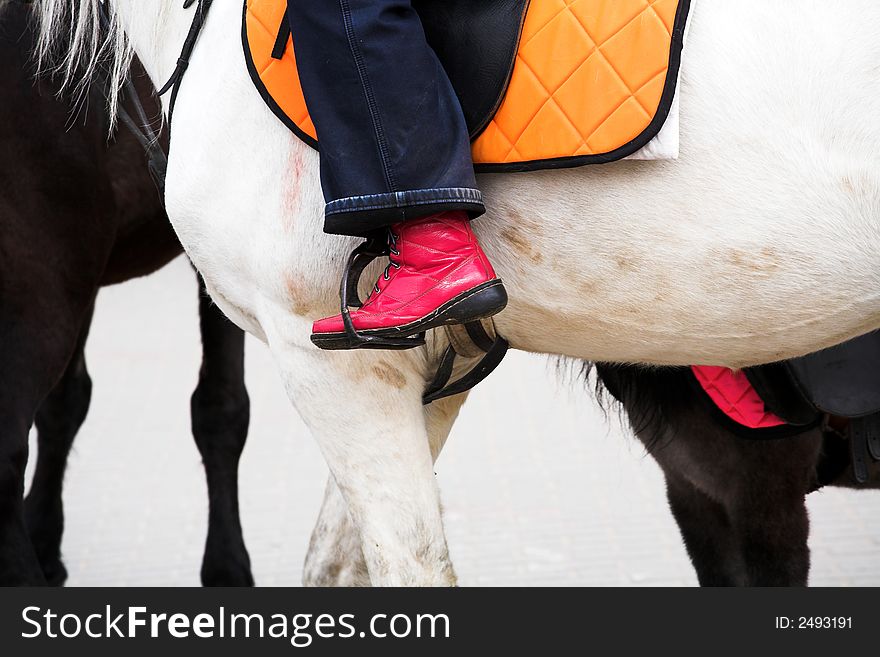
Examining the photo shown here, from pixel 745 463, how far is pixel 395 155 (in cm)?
114

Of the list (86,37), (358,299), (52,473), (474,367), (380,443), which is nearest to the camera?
(358,299)

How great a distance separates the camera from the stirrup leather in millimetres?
1590

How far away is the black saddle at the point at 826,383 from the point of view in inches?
80.2

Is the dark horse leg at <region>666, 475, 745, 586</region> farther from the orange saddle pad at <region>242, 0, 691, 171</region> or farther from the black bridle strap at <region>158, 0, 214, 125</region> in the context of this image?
the black bridle strap at <region>158, 0, 214, 125</region>

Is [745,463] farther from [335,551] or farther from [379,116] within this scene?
[379,116]

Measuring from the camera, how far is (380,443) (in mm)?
1832

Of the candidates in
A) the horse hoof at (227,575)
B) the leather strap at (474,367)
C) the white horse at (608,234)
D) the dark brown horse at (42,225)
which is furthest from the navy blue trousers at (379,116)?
the horse hoof at (227,575)

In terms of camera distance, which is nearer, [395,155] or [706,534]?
[395,155]

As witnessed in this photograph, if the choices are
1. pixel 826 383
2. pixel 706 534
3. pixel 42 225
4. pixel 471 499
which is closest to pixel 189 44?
pixel 42 225

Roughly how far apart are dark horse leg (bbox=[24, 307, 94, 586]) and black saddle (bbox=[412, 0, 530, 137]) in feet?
7.95

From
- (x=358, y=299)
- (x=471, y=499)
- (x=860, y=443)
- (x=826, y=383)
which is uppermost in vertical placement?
(x=358, y=299)

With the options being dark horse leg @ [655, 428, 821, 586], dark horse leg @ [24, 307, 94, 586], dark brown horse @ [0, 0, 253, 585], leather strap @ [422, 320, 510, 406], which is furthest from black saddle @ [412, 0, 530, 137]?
dark horse leg @ [24, 307, 94, 586]

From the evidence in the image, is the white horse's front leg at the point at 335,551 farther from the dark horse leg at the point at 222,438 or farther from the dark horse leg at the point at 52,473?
→ the dark horse leg at the point at 52,473
